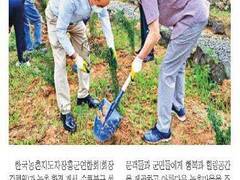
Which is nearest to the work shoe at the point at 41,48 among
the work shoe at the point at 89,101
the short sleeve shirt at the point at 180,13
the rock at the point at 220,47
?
the work shoe at the point at 89,101

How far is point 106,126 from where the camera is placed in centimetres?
326

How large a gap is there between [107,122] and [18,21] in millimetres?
625

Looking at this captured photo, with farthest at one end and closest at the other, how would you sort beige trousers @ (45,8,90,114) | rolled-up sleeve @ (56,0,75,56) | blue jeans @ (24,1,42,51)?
blue jeans @ (24,1,42,51), beige trousers @ (45,8,90,114), rolled-up sleeve @ (56,0,75,56)

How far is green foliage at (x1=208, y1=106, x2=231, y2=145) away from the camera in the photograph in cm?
328

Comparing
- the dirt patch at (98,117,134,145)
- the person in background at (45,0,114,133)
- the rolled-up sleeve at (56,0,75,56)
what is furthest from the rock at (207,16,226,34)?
the rolled-up sleeve at (56,0,75,56)

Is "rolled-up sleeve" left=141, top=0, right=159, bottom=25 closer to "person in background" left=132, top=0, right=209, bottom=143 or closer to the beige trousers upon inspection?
"person in background" left=132, top=0, right=209, bottom=143

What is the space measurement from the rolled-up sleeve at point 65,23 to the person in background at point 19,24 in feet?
1.14

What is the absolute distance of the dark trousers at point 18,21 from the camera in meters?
3.31

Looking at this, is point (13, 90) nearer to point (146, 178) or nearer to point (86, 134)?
point (86, 134)

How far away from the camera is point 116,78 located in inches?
132

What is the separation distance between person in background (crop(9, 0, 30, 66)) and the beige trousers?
22 cm

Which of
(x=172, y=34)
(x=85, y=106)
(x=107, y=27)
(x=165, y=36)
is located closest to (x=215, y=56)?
(x=165, y=36)

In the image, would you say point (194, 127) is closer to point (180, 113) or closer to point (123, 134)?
point (180, 113)
